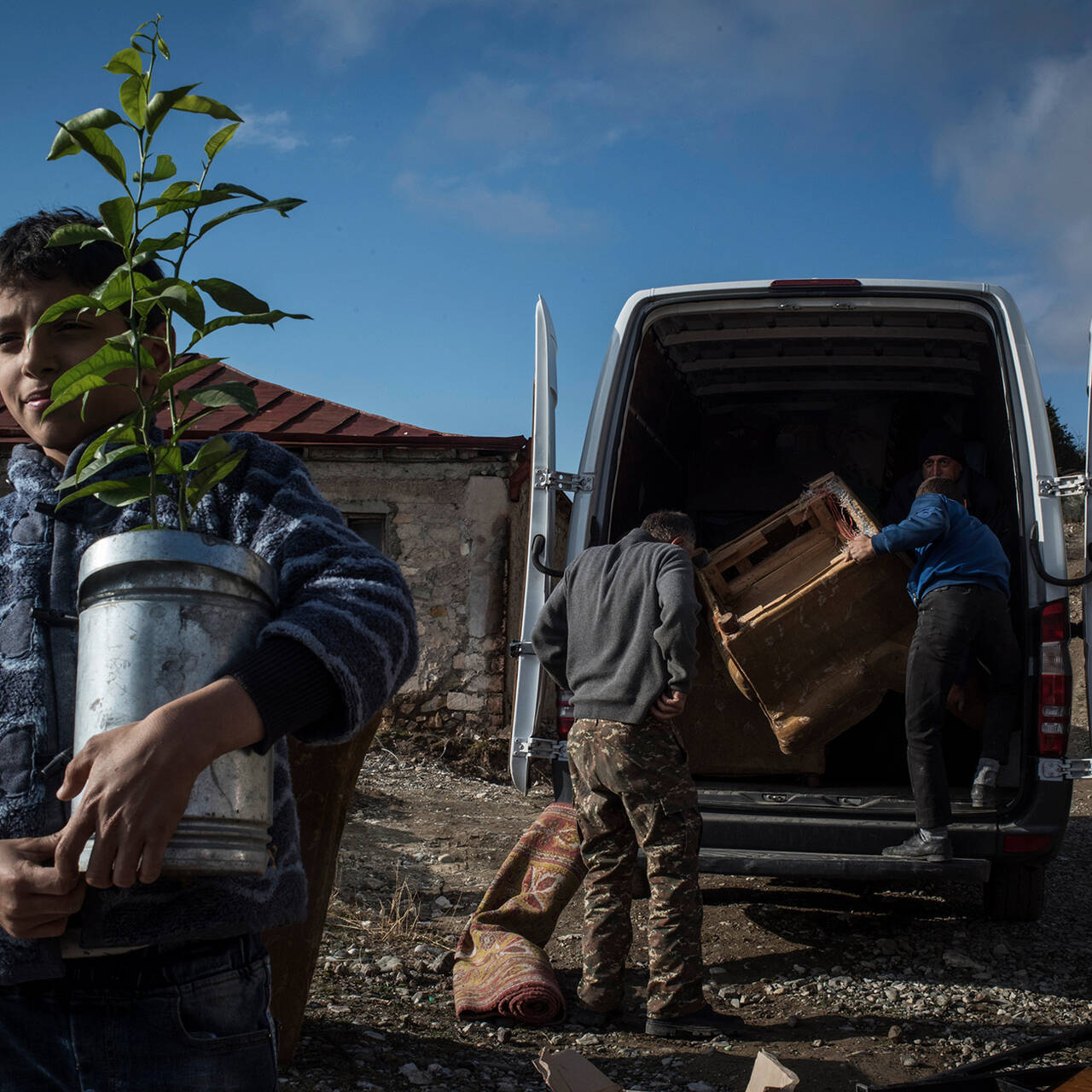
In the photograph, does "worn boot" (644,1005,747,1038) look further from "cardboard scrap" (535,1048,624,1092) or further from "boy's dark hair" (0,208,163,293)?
"boy's dark hair" (0,208,163,293)

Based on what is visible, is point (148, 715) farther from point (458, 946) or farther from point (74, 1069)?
point (458, 946)

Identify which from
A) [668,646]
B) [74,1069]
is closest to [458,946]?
[668,646]

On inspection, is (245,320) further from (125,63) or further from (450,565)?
(450,565)

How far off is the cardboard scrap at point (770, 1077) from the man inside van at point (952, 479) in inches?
120

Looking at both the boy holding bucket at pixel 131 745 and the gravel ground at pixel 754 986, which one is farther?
the gravel ground at pixel 754 986

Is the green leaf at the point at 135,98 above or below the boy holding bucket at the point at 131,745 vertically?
above

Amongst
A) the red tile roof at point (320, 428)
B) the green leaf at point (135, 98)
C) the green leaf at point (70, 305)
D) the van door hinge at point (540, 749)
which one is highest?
the red tile roof at point (320, 428)

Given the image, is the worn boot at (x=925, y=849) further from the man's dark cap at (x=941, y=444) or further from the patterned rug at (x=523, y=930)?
the man's dark cap at (x=941, y=444)

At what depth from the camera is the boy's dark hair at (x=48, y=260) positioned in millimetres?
1295

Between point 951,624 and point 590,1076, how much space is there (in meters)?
2.30

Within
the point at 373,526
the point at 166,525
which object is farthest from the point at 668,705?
the point at 373,526

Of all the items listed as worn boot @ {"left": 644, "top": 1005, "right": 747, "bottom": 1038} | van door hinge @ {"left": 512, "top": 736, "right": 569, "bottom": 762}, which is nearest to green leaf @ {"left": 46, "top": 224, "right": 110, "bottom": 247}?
worn boot @ {"left": 644, "top": 1005, "right": 747, "bottom": 1038}

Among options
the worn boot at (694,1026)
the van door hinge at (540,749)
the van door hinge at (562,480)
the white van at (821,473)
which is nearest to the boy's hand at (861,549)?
the white van at (821,473)

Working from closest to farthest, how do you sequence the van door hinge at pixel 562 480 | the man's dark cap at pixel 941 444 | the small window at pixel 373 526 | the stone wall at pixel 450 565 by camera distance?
the van door hinge at pixel 562 480, the man's dark cap at pixel 941 444, the stone wall at pixel 450 565, the small window at pixel 373 526
